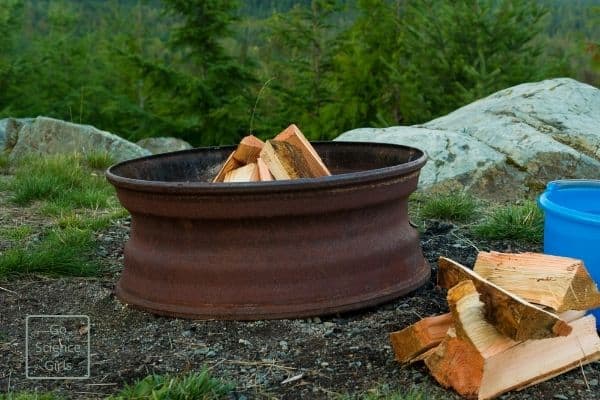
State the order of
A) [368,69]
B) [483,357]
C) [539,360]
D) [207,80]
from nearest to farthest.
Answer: [483,357]
[539,360]
[368,69]
[207,80]

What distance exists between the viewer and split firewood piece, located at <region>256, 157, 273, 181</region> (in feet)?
9.61

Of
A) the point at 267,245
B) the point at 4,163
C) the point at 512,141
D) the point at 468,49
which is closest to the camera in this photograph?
the point at 267,245

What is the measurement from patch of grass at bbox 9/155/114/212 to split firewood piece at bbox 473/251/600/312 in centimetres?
297

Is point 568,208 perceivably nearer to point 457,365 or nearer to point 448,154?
point 457,365

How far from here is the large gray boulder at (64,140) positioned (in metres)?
7.25

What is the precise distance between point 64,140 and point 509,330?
20.2 feet

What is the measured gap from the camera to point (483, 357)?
2018 millimetres

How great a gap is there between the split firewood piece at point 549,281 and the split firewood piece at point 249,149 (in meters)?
1.17

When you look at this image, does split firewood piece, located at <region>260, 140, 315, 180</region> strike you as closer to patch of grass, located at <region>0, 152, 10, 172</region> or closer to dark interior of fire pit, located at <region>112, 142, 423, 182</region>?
→ dark interior of fire pit, located at <region>112, 142, 423, 182</region>

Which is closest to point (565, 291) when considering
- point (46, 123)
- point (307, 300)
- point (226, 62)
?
point (307, 300)

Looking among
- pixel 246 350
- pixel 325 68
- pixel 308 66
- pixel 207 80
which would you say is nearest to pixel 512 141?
pixel 246 350

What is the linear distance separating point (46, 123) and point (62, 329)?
5243 millimetres

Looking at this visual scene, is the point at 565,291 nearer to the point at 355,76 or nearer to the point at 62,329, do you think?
the point at 62,329

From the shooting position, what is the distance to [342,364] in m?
2.31
